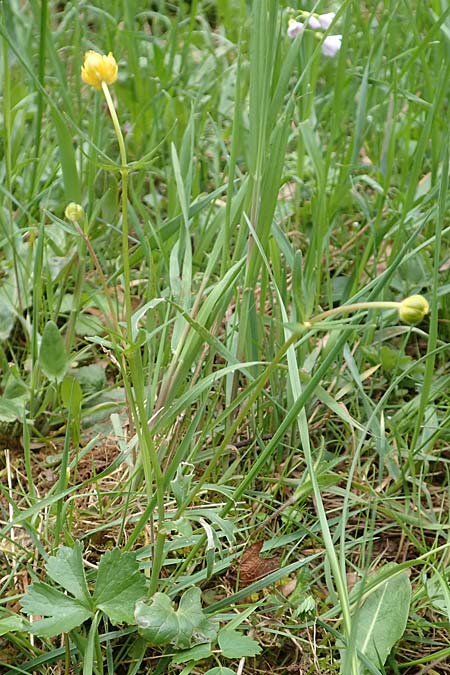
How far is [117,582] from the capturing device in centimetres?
→ 105

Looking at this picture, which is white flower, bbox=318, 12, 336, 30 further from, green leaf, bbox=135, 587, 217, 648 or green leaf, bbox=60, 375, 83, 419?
green leaf, bbox=135, 587, 217, 648

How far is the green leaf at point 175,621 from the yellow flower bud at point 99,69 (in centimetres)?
63

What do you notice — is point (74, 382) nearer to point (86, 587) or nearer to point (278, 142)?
point (86, 587)

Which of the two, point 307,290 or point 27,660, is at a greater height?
point 307,290

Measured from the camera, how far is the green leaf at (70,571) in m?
1.03

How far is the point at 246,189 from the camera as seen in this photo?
130 cm

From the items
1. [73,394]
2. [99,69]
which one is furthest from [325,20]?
[73,394]

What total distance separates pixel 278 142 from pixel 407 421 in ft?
1.59

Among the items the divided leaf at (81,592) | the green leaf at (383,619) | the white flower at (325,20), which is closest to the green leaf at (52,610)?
the divided leaf at (81,592)

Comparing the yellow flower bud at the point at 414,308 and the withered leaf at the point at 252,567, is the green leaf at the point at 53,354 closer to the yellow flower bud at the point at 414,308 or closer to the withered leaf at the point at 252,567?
the withered leaf at the point at 252,567

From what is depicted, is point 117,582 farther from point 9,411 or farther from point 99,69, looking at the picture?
point 99,69

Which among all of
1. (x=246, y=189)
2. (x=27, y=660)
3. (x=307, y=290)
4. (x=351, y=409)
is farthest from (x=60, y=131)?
(x=27, y=660)

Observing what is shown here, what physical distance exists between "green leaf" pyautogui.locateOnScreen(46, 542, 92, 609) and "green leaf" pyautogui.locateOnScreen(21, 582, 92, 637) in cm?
1

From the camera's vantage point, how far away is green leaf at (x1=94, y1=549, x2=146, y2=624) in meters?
1.04
